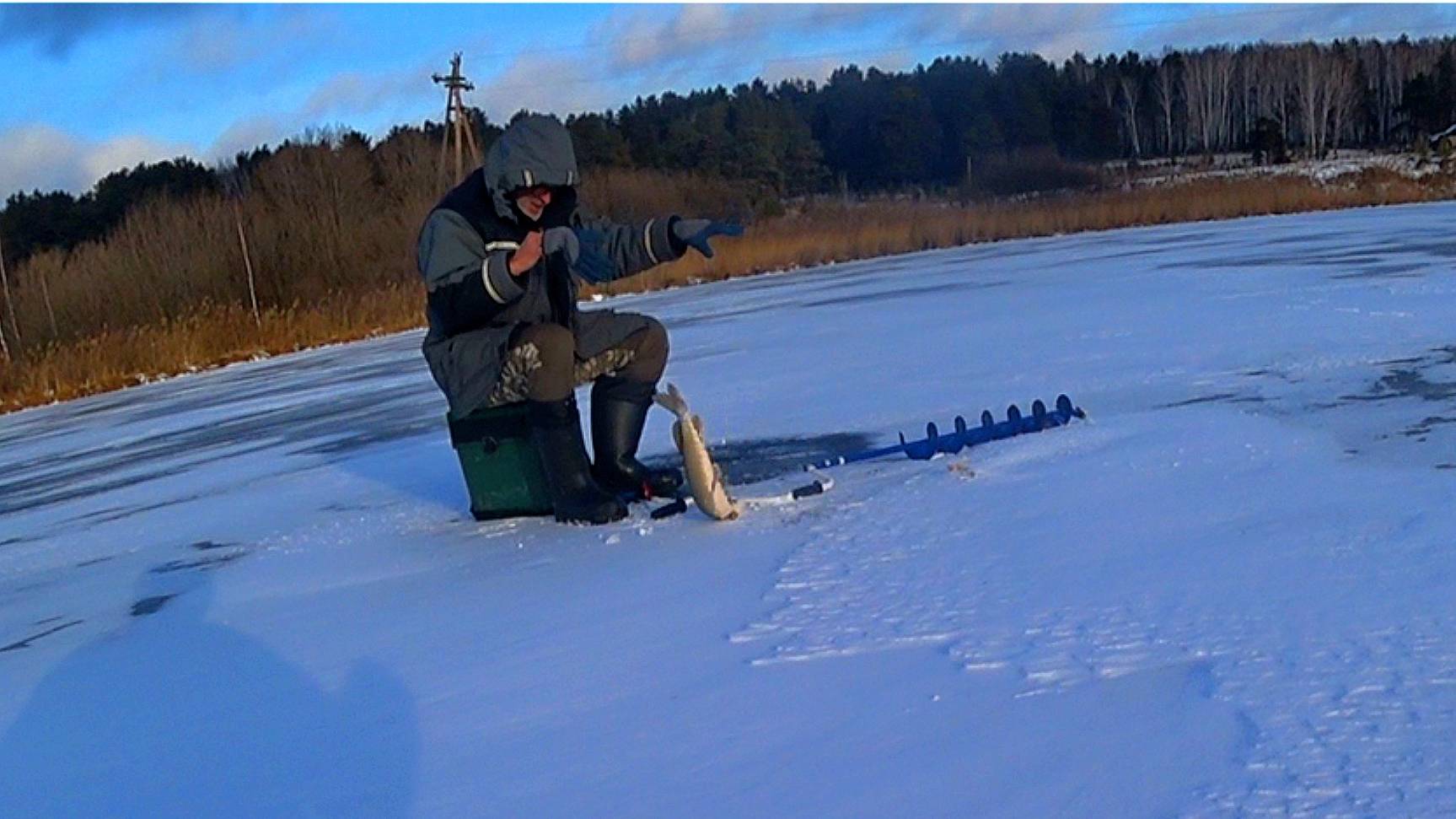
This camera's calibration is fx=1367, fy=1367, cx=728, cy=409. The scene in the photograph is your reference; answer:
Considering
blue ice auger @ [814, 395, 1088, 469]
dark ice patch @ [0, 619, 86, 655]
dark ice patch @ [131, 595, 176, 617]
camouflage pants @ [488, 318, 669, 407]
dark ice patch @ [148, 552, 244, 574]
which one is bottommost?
dark ice patch @ [0, 619, 86, 655]

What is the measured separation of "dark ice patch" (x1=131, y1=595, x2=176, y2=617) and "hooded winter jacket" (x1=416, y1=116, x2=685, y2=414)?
1.06 metres

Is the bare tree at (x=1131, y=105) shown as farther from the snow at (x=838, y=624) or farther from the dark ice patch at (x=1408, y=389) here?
the snow at (x=838, y=624)

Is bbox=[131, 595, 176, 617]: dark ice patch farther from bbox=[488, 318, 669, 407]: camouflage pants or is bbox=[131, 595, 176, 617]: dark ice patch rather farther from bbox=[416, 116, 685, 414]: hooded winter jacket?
bbox=[488, 318, 669, 407]: camouflage pants

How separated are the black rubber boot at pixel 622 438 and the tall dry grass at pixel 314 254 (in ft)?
45.0

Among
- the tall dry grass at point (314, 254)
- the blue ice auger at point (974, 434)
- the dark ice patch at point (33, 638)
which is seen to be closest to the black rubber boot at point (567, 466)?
the blue ice auger at point (974, 434)

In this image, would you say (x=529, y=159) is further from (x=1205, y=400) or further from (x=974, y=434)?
(x=1205, y=400)

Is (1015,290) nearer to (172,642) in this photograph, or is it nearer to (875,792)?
(172,642)

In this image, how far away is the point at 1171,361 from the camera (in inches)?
250

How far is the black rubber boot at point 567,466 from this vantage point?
427 cm

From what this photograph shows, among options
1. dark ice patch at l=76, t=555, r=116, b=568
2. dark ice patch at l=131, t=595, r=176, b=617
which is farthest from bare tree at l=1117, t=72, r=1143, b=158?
dark ice patch at l=131, t=595, r=176, b=617

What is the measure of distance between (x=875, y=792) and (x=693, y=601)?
1.25 metres

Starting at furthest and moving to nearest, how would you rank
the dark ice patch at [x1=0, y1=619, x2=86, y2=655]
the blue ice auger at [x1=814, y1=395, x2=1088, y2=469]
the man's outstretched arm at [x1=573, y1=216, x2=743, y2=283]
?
the blue ice auger at [x1=814, y1=395, x2=1088, y2=469] → the man's outstretched arm at [x1=573, y1=216, x2=743, y2=283] → the dark ice patch at [x1=0, y1=619, x2=86, y2=655]

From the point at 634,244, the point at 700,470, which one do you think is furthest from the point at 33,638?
the point at 634,244

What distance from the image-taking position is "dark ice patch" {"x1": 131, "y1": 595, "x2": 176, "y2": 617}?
4.05m
